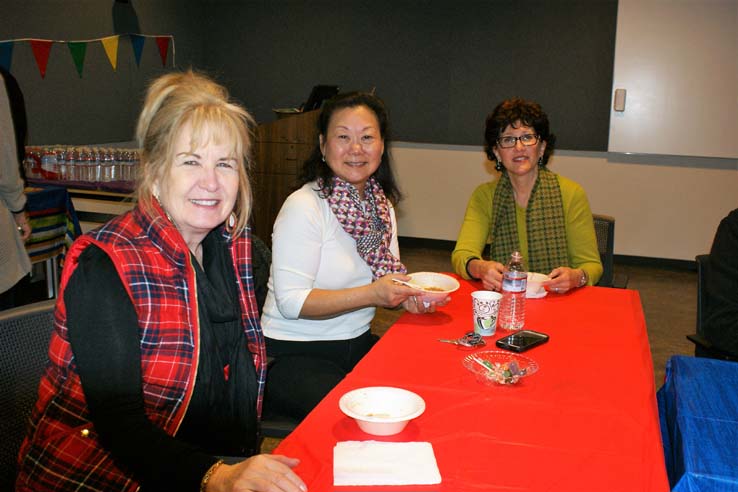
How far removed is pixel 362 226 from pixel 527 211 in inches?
33.5

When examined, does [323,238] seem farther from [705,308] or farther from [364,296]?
[705,308]

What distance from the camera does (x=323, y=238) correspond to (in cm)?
→ 219

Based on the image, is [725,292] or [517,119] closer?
[725,292]

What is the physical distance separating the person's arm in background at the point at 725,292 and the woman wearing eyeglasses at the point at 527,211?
49 cm

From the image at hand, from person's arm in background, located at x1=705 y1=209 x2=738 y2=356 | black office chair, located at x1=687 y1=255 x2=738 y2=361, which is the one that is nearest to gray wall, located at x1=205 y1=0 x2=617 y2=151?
black office chair, located at x1=687 y1=255 x2=738 y2=361

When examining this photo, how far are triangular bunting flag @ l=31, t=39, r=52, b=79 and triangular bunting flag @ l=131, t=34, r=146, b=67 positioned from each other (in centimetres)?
100

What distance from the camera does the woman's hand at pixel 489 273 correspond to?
→ 7.77 feet

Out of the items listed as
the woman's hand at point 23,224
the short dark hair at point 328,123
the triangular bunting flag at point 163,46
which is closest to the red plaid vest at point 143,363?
the short dark hair at point 328,123

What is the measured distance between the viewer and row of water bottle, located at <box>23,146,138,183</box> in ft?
13.6

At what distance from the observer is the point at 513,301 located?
1998mm

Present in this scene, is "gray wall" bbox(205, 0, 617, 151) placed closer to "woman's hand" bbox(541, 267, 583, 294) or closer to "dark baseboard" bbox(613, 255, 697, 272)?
"dark baseboard" bbox(613, 255, 697, 272)

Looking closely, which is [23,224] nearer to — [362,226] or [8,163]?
[8,163]

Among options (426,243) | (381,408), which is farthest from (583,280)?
(426,243)

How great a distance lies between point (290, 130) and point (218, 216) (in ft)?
13.3
